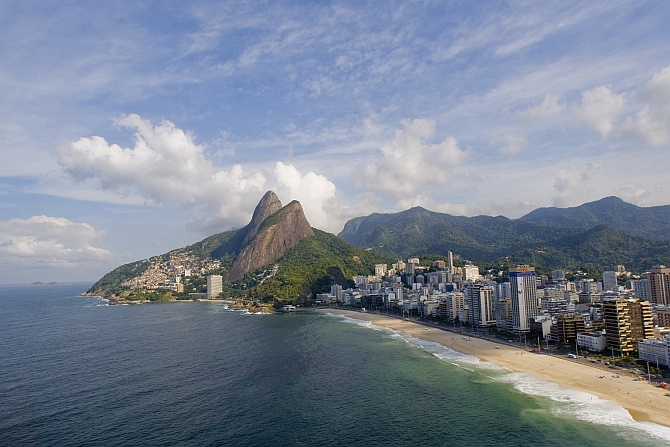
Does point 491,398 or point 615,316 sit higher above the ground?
point 615,316

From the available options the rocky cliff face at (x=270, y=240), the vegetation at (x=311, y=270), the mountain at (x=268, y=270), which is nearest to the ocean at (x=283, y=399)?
the vegetation at (x=311, y=270)

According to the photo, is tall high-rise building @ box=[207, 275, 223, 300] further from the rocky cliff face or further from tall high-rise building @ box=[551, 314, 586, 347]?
tall high-rise building @ box=[551, 314, 586, 347]

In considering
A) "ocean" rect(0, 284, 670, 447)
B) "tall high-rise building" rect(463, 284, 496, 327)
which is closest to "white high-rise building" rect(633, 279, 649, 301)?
"tall high-rise building" rect(463, 284, 496, 327)

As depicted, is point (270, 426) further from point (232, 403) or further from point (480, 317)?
point (480, 317)

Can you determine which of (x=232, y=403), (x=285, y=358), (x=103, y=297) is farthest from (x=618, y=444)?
(x=103, y=297)

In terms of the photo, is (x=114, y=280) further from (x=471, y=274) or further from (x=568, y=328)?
(x=568, y=328)
